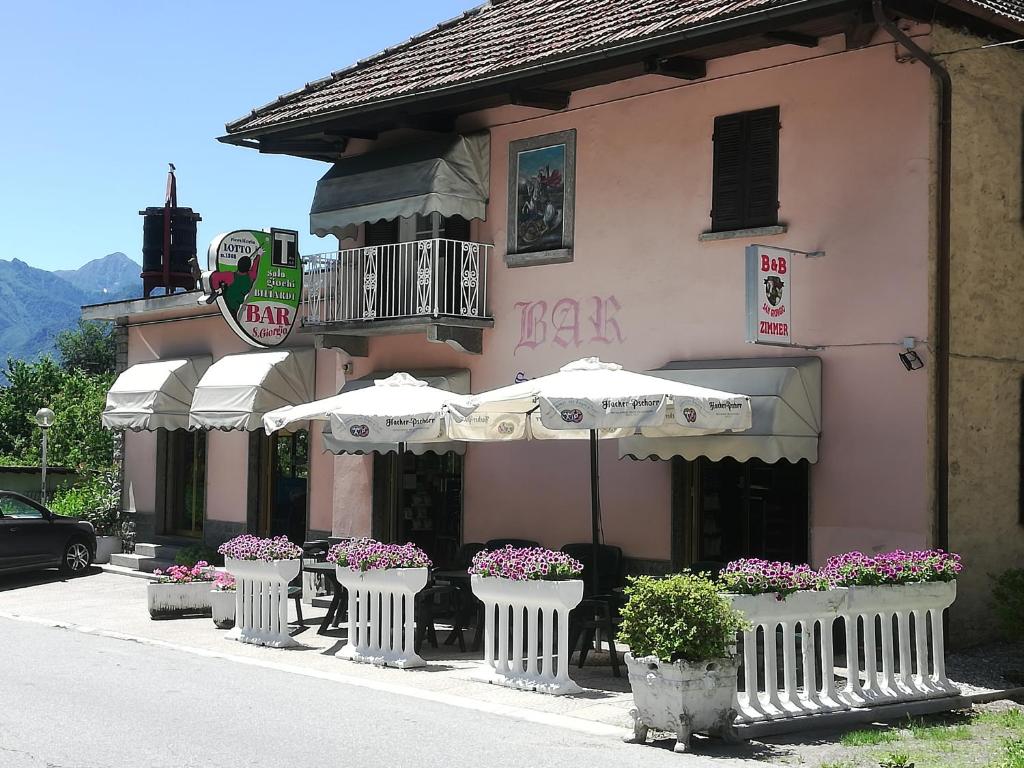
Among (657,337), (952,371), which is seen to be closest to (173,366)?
(657,337)

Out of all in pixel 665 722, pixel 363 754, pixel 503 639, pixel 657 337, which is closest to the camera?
pixel 363 754

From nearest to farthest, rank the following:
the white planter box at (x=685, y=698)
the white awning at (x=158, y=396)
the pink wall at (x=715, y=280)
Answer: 1. the white planter box at (x=685, y=698)
2. the pink wall at (x=715, y=280)
3. the white awning at (x=158, y=396)

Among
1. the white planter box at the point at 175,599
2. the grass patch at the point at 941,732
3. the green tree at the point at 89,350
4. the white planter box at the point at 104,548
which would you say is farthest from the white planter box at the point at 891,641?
the green tree at the point at 89,350

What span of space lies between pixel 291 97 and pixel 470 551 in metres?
8.09

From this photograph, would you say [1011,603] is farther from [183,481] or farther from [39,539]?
[183,481]

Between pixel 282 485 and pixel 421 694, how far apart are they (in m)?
11.8

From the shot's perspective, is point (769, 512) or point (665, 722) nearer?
point (665, 722)

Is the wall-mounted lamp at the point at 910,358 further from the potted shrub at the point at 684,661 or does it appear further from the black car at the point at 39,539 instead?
the black car at the point at 39,539

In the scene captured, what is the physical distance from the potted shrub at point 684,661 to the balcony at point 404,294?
26.4ft

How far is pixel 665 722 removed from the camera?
8.72m

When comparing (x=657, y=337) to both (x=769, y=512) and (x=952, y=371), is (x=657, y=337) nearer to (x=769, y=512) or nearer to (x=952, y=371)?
(x=769, y=512)

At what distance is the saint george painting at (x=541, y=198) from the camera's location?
16.0 m

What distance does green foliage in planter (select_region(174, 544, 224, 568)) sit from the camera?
2053 cm

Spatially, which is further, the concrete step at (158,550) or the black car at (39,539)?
the concrete step at (158,550)
